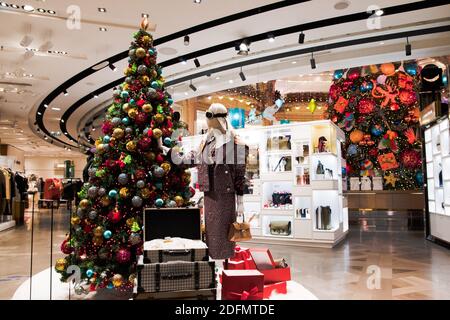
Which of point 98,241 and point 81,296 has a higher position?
point 98,241

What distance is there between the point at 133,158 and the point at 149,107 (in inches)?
20.0

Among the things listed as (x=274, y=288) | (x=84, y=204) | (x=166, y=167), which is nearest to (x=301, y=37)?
(x=166, y=167)

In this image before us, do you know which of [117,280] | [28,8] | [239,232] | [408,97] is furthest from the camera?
[408,97]

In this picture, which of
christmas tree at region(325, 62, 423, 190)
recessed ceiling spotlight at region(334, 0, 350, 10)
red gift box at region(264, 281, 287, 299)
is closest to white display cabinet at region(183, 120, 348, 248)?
recessed ceiling spotlight at region(334, 0, 350, 10)

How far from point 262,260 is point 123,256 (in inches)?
51.2

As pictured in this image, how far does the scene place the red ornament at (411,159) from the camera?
31.9 ft

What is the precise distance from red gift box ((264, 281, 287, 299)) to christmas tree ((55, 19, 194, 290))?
1110 mm

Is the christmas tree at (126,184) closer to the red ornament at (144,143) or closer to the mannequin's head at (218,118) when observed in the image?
the red ornament at (144,143)

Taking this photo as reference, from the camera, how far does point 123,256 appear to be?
3293 mm

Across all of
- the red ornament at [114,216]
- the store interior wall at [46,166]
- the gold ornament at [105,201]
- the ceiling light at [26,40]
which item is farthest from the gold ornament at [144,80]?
the store interior wall at [46,166]

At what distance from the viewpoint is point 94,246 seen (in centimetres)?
348

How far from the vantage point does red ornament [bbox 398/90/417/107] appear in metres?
9.85

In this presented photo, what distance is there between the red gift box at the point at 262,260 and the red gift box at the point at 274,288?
17 centimetres

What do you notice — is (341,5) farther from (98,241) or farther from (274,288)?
(98,241)
